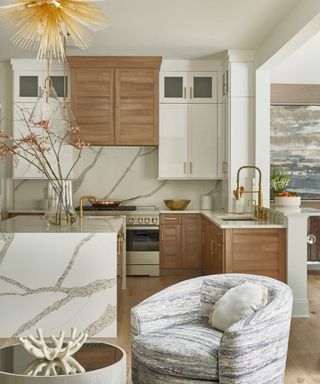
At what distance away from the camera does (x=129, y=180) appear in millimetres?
8023

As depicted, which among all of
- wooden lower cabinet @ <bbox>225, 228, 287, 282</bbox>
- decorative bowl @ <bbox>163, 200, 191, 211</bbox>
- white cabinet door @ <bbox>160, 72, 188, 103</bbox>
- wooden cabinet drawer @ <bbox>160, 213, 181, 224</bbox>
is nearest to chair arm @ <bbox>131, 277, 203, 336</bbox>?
wooden lower cabinet @ <bbox>225, 228, 287, 282</bbox>

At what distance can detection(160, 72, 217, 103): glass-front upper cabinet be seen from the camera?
302 inches

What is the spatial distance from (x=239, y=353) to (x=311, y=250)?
528cm

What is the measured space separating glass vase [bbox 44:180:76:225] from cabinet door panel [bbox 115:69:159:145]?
2535 millimetres

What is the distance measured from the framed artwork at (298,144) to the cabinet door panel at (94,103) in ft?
7.25

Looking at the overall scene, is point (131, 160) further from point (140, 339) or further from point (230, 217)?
point (140, 339)

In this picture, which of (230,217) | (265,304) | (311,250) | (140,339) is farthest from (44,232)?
(311,250)

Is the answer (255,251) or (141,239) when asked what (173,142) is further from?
(255,251)

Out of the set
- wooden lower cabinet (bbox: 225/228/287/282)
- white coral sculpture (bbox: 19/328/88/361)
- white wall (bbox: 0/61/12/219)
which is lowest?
white coral sculpture (bbox: 19/328/88/361)

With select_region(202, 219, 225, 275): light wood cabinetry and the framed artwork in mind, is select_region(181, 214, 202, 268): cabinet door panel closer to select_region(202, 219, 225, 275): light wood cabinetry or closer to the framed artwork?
select_region(202, 219, 225, 275): light wood cabinetry

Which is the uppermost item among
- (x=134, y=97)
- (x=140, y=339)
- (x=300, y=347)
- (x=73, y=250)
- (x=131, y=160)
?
(x=134, y=97)

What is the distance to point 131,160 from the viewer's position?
316 inches

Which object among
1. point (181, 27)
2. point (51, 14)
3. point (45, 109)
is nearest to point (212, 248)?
point (181, 27)

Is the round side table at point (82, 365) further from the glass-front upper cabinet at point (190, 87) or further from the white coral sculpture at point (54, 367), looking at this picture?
the glass-front upper cabinet at point (190, 87)
